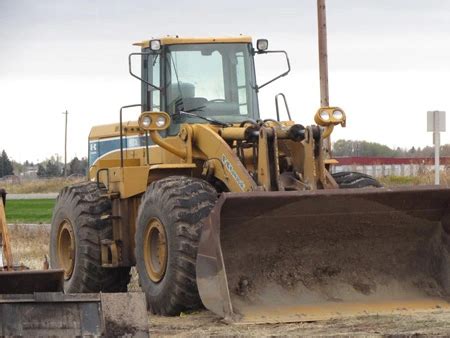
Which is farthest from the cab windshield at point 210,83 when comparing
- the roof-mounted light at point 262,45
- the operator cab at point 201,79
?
the roof-mounted light at point 262,45

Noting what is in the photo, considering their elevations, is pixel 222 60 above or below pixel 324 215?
above

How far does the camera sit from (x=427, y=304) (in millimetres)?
11312

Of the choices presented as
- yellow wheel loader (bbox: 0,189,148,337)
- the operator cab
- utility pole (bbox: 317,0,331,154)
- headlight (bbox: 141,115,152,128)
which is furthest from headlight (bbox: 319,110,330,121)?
utility pole (bbox: 317,0,331,154)

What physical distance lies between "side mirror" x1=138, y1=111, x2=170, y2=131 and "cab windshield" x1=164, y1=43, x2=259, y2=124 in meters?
0.66

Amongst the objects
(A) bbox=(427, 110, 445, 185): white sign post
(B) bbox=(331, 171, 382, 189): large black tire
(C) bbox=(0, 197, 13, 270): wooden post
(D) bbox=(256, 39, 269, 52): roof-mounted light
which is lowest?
(C) bbox=(0, 197, 13, 270): wooden post

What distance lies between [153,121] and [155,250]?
4.99 ft

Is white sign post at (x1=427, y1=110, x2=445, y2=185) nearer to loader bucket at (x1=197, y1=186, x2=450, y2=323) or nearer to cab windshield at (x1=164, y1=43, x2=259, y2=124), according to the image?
cab windshield at (x1=164, y1=43, x2=259, y2=124)

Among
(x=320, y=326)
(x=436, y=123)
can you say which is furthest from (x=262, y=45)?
(x=436, y=123)

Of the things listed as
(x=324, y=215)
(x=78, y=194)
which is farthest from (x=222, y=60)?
(x=324, y=215)

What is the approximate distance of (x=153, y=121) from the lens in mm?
12938

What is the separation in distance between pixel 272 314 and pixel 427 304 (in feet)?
5.39

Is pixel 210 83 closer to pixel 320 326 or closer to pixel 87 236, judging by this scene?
pixel 87 236

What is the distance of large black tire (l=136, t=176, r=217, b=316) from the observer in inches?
452

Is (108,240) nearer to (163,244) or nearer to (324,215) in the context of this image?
(163,244)
